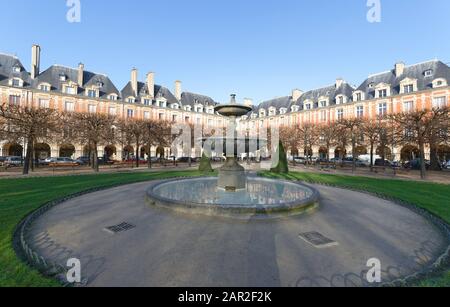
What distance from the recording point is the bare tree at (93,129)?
80.9 feet

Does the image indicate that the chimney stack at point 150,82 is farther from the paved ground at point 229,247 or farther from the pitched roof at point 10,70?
the paved ground at point 229,247

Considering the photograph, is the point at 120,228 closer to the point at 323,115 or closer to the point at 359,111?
the point at 359,111

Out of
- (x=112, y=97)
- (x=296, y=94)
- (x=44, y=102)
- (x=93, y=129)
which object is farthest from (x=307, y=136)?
→ (x=44, y=102)

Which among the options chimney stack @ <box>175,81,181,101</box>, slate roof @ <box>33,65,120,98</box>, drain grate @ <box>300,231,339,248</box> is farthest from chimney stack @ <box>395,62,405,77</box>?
slate roof @ <box>33,65,120,98</box>

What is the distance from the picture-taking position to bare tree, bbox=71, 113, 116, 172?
2467 centimetres

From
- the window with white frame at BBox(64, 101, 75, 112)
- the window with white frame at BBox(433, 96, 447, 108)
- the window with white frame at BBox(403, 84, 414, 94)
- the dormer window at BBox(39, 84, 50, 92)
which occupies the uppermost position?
the dormer window at BBox(39, 84, 50, 92)

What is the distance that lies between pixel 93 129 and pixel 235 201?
23570 millimetres

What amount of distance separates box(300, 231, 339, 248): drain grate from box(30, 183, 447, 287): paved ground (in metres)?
0.16

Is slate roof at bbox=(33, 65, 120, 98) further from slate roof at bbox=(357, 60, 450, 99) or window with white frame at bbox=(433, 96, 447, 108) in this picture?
window with white frame at bbox=(433, 96, 447, 108)

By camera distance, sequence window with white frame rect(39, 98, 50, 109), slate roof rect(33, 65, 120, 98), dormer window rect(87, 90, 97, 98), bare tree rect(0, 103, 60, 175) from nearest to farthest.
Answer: bare tree rect(0, 103, 60, 175)
window with white frame rect(39, 98, 50, 109)
slate roof rect(33, 65, 120, 98)
dormer window rect(87, 90, 97, 98)

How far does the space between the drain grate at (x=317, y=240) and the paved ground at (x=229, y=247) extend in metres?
0.16

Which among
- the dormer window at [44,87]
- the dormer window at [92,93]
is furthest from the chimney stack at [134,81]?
the dormer window at [44,87]
